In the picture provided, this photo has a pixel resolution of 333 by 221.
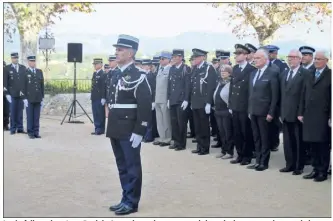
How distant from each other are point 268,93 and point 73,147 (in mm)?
3855

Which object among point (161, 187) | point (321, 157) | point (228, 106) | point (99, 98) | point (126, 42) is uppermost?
point (126, 42)

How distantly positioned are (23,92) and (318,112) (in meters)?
6.63

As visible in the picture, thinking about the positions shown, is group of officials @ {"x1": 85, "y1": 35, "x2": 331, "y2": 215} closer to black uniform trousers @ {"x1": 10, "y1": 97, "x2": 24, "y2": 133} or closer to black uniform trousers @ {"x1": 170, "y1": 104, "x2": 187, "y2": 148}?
black uniform trousers @ {"x1": 170, "y1": 104, "x2": 187, "y2": 148}

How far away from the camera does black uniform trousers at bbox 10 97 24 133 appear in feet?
39.7

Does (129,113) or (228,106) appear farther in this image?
(228,106)

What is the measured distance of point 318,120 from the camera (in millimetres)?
6918

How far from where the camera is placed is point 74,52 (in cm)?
1428

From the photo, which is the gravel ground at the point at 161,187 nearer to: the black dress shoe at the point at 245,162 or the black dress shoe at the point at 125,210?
the black dress shoe at the point at 125,210

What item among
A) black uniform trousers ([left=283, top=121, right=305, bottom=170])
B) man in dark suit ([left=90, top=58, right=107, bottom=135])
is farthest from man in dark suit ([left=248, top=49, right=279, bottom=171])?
man in dark suit ([left=90, top=58, right=107, bottom=135])

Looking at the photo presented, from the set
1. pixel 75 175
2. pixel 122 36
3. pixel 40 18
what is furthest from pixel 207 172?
pixel 40 18

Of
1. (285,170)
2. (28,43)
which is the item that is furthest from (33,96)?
(28,43)

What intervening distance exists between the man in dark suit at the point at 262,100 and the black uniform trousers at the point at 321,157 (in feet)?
2.39

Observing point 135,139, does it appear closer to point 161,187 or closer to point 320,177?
Answer: point 161,187

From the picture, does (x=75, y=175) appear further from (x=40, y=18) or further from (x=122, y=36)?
(x=40, y=18)
